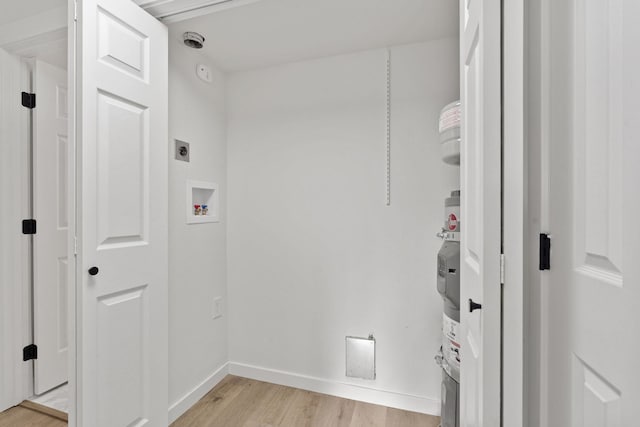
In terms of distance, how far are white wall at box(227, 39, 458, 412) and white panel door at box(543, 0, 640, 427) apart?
1283 millimetres

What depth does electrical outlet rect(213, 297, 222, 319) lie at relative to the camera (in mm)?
2258

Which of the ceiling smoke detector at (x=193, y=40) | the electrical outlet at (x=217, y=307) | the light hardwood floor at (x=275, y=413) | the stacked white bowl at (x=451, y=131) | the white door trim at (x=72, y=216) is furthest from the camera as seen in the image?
the electrical outlet at (x=217, y=307)

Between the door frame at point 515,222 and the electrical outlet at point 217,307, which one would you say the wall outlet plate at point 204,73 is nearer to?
the electrical outlet at point 217,307

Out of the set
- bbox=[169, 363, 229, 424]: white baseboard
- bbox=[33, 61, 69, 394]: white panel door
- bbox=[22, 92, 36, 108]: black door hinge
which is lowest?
bbox=[169, 363, 229, 424]: white baseboard

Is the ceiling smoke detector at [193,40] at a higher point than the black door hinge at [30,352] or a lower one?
higher

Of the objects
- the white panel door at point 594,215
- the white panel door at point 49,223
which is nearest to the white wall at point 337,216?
the white panel door at point 49,223

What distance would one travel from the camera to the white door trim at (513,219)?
703 millimetres

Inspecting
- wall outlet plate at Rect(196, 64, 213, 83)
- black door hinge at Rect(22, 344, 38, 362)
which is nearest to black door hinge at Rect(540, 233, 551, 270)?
wall outlet plate at Rect(196, 64, 213, 83)

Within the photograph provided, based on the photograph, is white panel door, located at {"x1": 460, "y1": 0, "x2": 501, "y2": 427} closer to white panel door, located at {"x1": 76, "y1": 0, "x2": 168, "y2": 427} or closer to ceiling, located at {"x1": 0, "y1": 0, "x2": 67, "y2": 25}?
white panel door, located at {"x1": 76, "y1": 0, "x2": 168, "y2": 427}

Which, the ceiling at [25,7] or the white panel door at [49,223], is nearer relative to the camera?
the ceiling at [25,7]

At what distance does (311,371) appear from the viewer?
2178 mm

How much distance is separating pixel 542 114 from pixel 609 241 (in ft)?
1.07

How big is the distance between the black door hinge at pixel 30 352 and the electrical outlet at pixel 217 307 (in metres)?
1.04

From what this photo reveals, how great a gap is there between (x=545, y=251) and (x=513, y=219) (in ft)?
0.31
